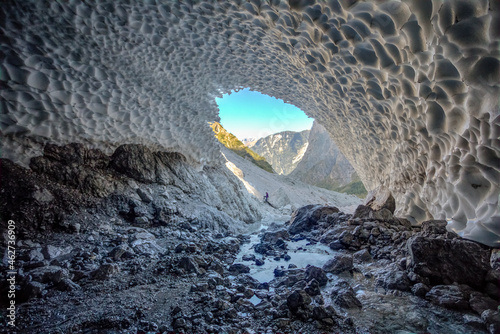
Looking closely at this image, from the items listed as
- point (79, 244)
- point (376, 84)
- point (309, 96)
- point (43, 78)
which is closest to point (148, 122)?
point (43, 78)

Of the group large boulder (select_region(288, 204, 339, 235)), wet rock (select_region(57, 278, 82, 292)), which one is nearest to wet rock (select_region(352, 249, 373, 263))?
large boulder (select_region(288, 204, 339, 235))

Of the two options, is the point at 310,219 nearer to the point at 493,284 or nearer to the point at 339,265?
the point at 339,265

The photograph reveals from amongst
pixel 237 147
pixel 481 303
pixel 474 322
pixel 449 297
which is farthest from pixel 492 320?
pixel 237 147

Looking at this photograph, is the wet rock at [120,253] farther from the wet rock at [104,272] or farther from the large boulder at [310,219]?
the large boulder at [310,219]

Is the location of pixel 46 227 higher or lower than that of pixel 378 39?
lower

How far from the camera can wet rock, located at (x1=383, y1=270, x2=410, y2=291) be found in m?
3.16

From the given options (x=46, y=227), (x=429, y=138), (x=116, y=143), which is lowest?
(x=46, y=227)

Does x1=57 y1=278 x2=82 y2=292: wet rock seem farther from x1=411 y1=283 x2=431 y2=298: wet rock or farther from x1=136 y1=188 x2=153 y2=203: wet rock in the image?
x1=411 y1=283 x2=431 y2=298: wet rock

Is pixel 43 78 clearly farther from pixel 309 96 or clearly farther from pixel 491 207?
pixel 491 207

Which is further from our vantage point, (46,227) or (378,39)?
(46,227)

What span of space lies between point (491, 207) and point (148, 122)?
814 centimetres

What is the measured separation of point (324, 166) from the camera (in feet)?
282

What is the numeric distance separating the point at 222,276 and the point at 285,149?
156930mm

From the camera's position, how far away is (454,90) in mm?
2832
